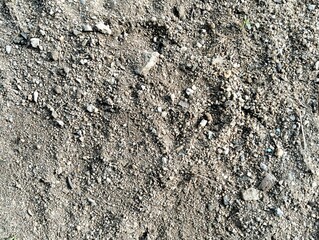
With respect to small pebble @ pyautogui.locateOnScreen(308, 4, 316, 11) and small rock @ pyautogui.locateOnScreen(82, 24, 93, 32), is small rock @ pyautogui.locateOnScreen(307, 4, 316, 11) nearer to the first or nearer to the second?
small pebble @ pyautogui.locateOnScreen(308, 4, 316, 11)

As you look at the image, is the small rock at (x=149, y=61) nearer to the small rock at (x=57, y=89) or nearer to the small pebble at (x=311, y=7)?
the small rock at (x=57, y=89)

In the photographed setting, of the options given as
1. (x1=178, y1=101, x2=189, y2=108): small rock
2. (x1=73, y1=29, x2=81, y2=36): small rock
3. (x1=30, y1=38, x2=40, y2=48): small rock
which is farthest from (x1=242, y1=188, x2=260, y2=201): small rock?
(x1=30, y1=38, x2=40, y2=48): small rock

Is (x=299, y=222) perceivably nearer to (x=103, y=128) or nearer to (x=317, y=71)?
(x=317, y=71)

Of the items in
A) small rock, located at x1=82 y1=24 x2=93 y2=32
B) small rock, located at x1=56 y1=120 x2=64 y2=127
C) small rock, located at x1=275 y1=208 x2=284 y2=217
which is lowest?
small rock, located at x1=275 y1=208 x2=284 y2=217

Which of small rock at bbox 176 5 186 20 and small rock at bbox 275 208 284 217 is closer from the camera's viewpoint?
small rock at bbox 275 208 284 217

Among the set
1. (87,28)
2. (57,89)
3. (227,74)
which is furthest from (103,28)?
(227,74)

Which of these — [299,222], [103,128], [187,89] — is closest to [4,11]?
[103,128]

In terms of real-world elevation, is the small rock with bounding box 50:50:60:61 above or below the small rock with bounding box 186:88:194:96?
below
